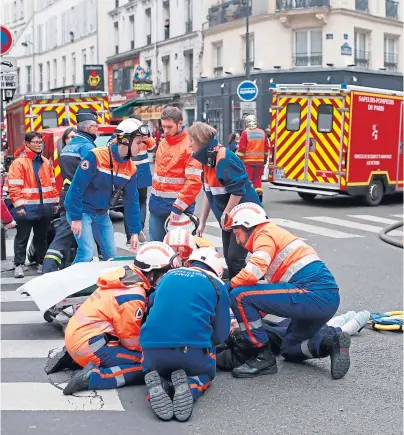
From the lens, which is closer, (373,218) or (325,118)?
(373,218)

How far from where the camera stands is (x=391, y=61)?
34500 millimetres

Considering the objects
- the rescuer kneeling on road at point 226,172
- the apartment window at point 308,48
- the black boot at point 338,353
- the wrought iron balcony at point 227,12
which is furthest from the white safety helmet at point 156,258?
the wrought iron balcony at point 227,12

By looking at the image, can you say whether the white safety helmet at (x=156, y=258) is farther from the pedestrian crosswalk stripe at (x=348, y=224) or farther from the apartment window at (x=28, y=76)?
the apartment window at (x=28, y=76)

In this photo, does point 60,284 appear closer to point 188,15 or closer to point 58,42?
point 188,15

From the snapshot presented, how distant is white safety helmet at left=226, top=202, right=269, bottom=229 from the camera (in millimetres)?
5770

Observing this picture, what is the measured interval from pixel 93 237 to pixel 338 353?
121 inches

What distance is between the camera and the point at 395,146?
57.5ft

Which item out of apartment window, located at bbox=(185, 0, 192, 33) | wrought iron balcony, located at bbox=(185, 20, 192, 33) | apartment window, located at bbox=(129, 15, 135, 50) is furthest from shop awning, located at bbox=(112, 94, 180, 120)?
apartment window, located at bbox=(129, 15, 135, 50)

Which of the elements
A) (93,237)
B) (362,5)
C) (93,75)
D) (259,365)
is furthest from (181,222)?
(93,75)

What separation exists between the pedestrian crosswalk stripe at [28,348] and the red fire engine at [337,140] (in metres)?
10.9

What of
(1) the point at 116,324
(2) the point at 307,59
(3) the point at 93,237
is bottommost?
(1) the point at 116,324

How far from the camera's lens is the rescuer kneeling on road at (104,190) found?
730 cm

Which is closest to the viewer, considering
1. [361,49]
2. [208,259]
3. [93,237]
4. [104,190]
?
[208,259]

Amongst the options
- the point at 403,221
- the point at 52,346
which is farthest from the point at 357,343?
the point at 403,221
